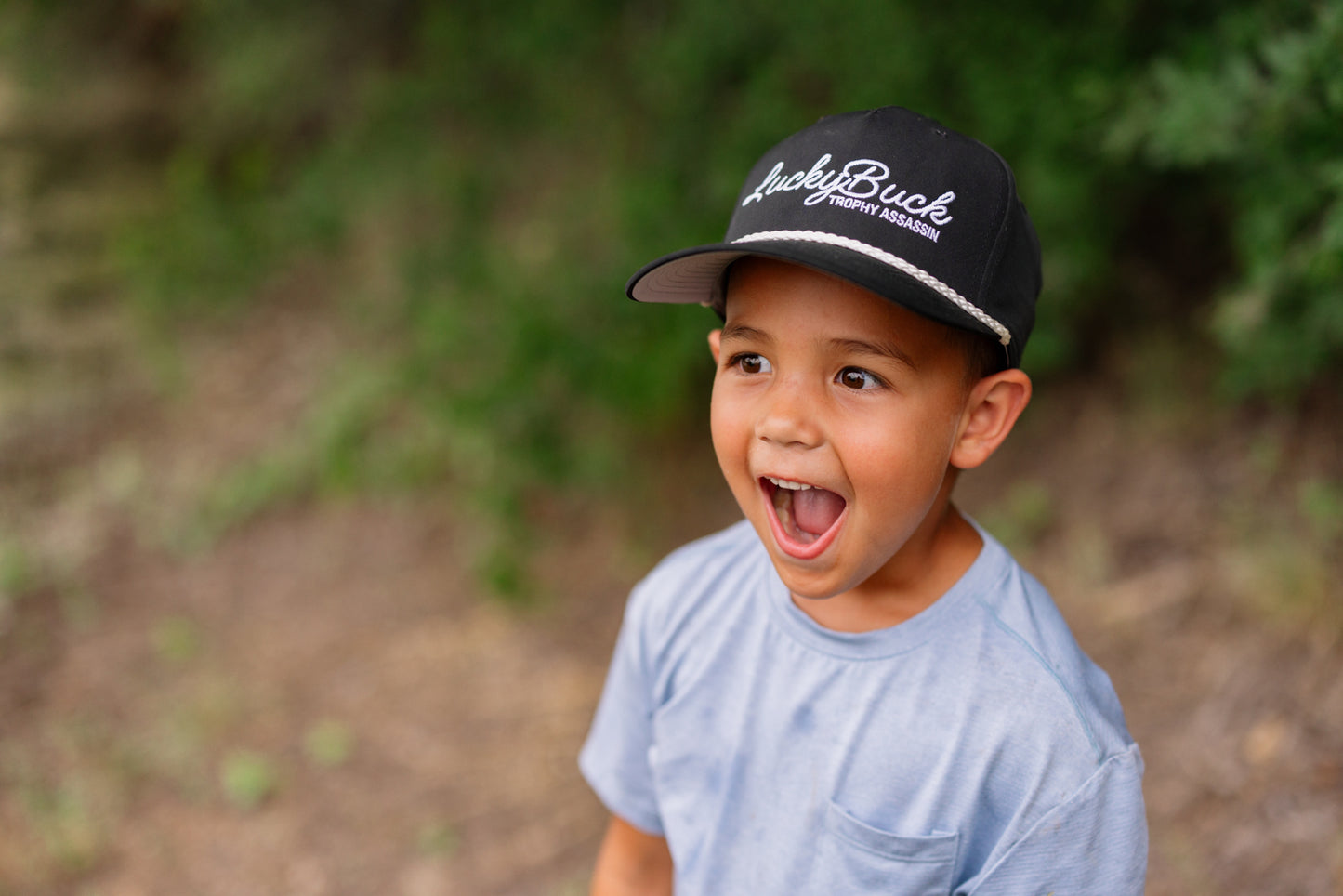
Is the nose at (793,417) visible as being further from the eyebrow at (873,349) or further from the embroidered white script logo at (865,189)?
the embroidered white script logo at (865,189)

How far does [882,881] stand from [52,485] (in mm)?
5684

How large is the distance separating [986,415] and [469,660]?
3094mm

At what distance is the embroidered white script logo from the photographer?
1121 mm

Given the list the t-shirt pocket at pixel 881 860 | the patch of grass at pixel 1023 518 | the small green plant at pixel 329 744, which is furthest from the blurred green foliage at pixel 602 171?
the t-shirt pocket at pixel 881 860

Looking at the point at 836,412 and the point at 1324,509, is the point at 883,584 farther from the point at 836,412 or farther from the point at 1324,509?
the point at 1324,509

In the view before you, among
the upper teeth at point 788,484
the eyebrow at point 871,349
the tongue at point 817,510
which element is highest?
the eyebrow at point 871,349

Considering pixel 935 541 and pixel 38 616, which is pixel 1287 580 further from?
pixel 38 616

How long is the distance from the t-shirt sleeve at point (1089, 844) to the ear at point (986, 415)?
0.39m

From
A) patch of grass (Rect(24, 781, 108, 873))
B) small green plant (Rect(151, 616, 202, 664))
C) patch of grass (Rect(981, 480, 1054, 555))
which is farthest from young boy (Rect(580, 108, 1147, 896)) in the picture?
small green plant (Rect(151, 616, 202, 664))

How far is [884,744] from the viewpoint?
4.03 ft

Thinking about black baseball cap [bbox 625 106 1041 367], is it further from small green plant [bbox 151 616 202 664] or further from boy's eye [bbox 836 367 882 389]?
small green plant [bbox 151 616 202 664]

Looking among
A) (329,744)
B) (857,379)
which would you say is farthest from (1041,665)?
(329,744)

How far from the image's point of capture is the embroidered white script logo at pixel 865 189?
1121mm

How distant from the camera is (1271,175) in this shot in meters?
2.34
